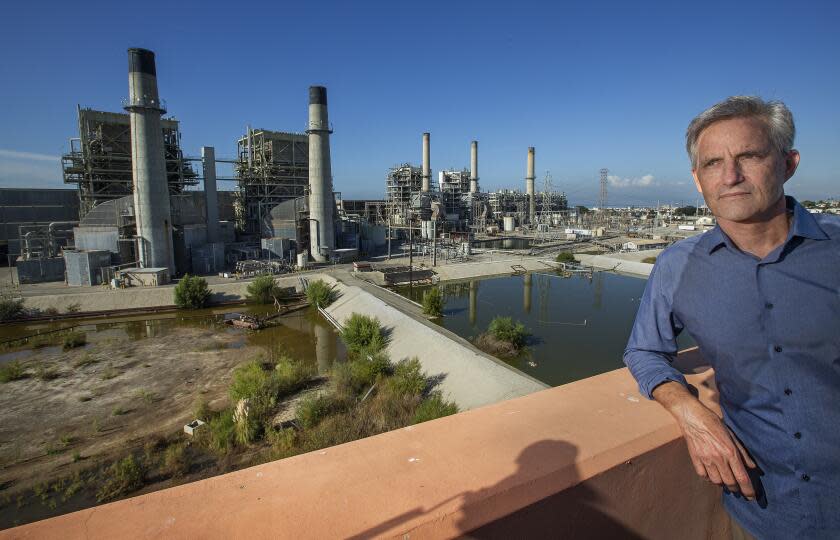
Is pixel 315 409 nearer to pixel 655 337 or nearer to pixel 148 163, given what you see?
pixel 655 337

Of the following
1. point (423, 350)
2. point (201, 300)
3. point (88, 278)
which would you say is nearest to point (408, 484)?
point (423, 350)

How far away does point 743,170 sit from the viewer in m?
1.68

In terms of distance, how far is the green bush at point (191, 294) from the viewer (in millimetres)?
24172

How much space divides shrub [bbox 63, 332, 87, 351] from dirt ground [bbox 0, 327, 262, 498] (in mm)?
379

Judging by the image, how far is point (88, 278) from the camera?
2670cm

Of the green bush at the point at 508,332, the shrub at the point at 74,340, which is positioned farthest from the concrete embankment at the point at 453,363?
the shrub at the point at 74,340

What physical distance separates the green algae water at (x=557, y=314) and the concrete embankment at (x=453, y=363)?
249 centimetres

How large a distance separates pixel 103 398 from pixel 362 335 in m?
8.62

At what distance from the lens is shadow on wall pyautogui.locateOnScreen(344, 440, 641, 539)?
1.67 metres

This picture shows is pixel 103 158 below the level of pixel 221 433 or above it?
above

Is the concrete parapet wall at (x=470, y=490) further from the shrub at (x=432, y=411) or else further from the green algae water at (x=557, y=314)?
the green algae water at (x=557, y=314)

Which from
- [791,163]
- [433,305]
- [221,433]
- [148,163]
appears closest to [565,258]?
[433,305]

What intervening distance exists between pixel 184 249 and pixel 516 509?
35.1 metres

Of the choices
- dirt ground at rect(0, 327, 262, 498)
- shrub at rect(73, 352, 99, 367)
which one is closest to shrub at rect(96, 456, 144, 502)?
dirt ground at rect(0, 327, 262, 498)
